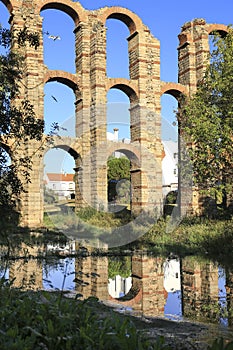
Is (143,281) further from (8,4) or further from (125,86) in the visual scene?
(8,4)

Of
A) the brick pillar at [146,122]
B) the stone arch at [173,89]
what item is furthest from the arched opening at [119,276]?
the stone arch at [173,89]

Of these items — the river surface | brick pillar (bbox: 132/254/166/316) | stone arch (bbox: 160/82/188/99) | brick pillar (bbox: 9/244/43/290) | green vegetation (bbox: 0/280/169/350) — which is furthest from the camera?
stone arch (bbox: 160/82/188/99)

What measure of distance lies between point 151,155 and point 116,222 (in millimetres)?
5747

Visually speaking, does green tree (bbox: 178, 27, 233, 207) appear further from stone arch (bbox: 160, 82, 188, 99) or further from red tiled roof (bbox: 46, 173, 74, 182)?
red tiled roof (bbox: 46, 173, 74, 182)

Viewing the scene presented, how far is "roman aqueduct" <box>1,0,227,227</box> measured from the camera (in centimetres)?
2272

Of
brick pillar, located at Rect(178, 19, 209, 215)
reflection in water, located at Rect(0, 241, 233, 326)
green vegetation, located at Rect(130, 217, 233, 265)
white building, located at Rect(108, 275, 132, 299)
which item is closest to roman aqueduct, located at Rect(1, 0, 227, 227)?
brick pillar, located at Rect(178, 19, 209, 215)

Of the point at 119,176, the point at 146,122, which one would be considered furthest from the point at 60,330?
the point at 119,176

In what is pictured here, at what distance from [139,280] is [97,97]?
16.2m

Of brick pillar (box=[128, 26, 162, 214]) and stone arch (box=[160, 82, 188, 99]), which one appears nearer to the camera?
brick pillar (box=[128, 26, 162, 214])

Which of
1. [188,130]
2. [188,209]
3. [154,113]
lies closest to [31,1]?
[154,113]

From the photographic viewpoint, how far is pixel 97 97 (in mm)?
24297

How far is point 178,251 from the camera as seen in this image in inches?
562

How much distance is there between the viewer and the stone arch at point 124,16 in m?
25.5

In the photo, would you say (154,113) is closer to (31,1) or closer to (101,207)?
(101,207)
